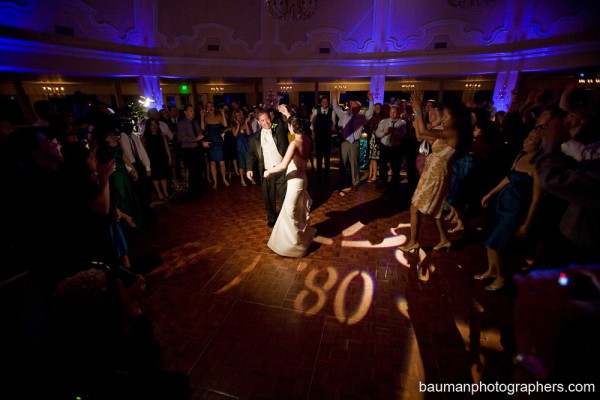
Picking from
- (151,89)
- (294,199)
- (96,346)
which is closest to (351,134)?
(294,199)

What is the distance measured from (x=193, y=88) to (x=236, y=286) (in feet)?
43.8

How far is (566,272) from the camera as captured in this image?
3.00 ft

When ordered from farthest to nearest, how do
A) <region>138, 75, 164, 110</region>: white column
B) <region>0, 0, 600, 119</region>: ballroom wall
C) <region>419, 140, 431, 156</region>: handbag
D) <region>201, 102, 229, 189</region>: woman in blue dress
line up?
<region>138, 75, 164, 110</region>: white column < <region>0, 0, 600, 119</region>: ballroom wall < <region>201, 102, 229, 189</region>: woman in blue dress < <region>419, 140, 431, 156</region>: handbag

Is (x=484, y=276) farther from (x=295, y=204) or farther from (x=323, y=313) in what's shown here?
(x=295, y=204)

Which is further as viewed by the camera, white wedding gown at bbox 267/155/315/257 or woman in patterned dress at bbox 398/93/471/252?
white wedding gown at bbox 267/155/315/257

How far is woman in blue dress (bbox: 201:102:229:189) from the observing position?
6.06 metres

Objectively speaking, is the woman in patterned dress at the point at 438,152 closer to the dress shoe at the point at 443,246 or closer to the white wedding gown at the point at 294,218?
the dress shoe at the point at 443,246

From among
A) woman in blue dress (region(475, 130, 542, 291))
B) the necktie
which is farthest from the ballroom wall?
woman in blue dress (region(475, 130, 542, 291))

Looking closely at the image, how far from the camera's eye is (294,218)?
355cm

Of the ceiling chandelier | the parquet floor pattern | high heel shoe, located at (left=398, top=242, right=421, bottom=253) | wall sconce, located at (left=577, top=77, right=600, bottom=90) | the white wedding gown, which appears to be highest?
the ceiling chandelier

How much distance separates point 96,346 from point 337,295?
2350mm

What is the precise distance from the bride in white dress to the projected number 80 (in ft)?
1.55

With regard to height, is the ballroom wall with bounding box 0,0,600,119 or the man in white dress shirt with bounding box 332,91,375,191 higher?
the ballroom wall with bounding box 0,0,600,119

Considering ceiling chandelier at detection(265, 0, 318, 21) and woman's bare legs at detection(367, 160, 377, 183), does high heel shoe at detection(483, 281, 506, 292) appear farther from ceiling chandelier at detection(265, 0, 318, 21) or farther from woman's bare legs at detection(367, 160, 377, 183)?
ceiling chandelier at detection(265, 0, 318, 21)
